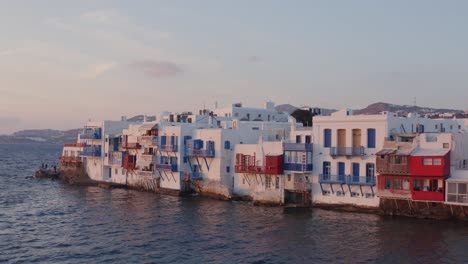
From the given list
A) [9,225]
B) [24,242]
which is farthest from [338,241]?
[9,225]

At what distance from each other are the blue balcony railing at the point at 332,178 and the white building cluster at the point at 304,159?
10 centimetres

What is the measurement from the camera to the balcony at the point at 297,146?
53562 mm

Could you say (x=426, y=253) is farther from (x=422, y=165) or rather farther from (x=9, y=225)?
(x=9, y=225)

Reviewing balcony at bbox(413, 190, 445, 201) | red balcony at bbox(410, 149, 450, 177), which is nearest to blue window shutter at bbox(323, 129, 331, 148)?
red balcony at bbox(410, 149, 450, 177)

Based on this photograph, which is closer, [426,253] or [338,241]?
[426,253]

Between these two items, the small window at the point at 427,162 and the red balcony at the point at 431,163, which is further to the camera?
the small window at the point at 427,162

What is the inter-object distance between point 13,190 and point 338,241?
170 ft

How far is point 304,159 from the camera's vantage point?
5381cm

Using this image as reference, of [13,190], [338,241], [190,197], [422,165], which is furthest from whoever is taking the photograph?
[13,190]

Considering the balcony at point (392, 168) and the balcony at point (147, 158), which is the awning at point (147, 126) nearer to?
the balcony at point (147, 158)

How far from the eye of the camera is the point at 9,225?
47.8 m

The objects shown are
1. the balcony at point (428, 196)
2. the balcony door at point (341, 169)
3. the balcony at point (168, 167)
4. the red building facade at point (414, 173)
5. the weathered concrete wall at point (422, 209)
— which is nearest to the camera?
the weathered concrete wall at point (422, 209)

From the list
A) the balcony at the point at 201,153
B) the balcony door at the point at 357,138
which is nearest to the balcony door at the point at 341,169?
the balcony door at the point at 357,138

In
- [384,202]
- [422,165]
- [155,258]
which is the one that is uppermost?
[422,165]
